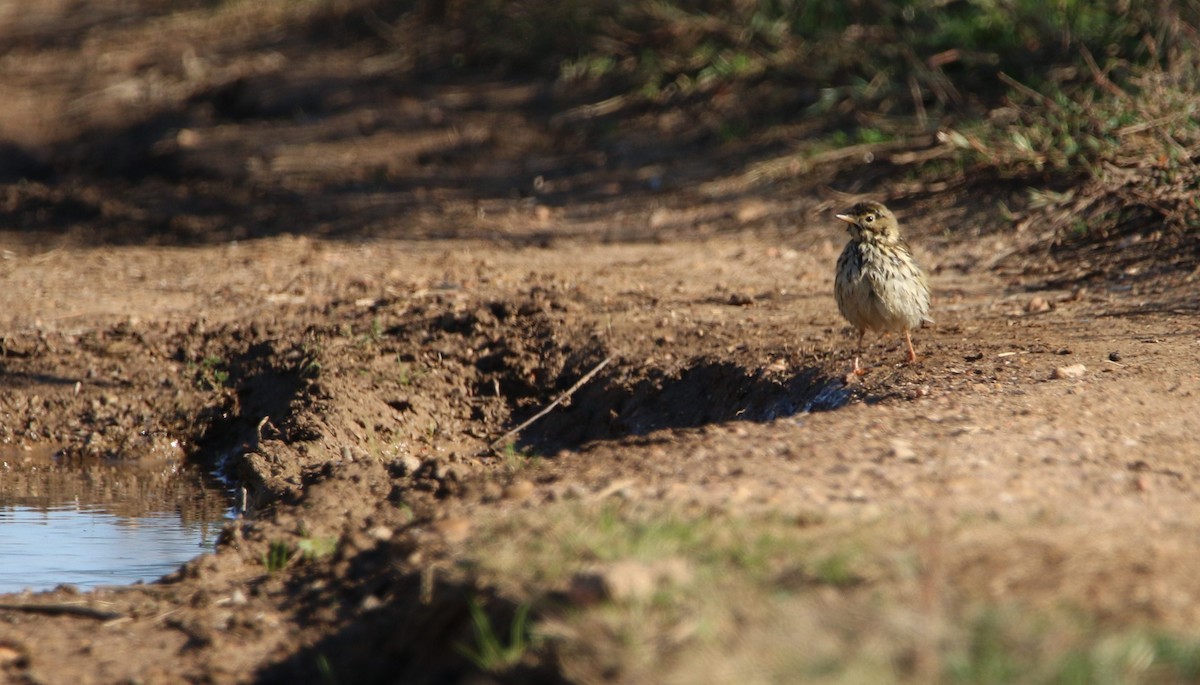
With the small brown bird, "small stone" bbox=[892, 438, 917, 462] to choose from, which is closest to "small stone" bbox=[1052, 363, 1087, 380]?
the small brown bird

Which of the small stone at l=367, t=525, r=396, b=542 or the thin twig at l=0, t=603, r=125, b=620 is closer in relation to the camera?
the thin twig at l=0, t=603, r=125, b=620

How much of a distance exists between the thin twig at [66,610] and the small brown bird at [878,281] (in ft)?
11.9

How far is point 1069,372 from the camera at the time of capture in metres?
6.45

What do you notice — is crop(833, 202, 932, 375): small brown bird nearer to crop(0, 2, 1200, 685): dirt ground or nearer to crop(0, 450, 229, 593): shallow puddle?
crop(0, 2, 1200, 685): dirt ground

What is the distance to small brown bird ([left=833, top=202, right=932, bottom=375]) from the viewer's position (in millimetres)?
6965

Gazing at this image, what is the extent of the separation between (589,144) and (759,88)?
165 centimetres

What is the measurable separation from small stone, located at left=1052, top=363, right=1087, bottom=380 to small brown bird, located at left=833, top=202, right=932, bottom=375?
79cm

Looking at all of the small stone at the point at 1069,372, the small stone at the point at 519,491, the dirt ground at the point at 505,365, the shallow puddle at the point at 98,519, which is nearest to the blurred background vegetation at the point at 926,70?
the dirt ground at the point at 505,365

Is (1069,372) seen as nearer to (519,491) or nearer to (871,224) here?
(871,224)

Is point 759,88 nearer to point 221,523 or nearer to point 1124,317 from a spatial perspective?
point 1124,317

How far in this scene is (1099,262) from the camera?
9.00 m

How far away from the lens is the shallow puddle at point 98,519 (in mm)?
6270

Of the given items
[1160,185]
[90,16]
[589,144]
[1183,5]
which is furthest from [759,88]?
[90,16]

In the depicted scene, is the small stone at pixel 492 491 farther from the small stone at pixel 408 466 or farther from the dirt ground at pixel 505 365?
the small stone at pixel 408 466
